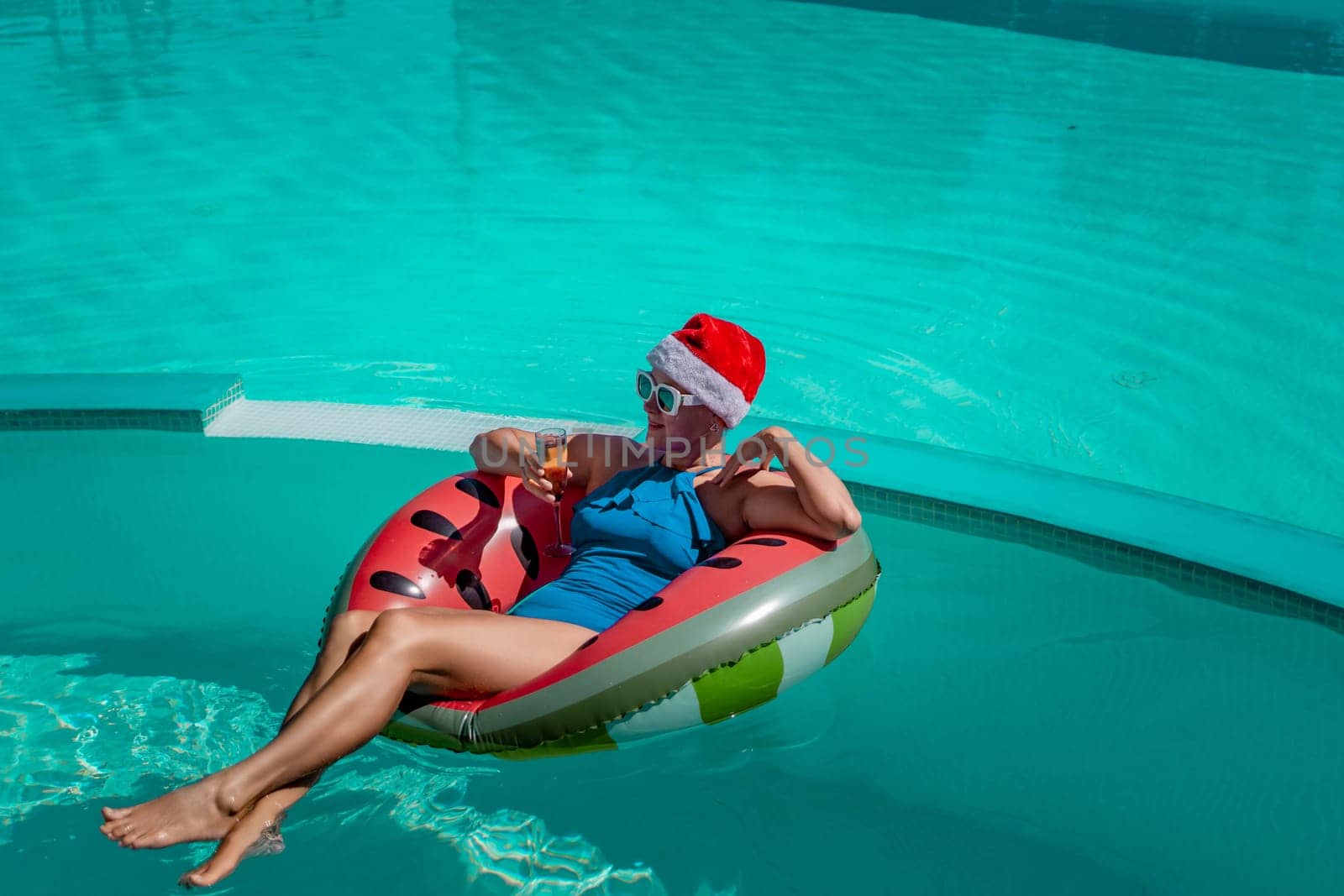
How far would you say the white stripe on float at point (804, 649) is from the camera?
2865 millimetres

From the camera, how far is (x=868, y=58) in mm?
10461

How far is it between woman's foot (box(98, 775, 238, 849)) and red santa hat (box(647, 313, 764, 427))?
1337 millimetres

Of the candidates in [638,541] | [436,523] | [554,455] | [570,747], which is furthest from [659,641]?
[436,523]

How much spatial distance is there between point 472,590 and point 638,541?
1.44ft

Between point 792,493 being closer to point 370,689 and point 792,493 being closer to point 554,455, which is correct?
point 554,455

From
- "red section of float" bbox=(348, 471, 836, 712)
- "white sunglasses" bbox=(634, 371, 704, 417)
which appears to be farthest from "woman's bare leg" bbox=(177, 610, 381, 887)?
"white sunglasses" bbox=(634, 371, 704, 417)

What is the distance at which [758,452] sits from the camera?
10.3 ft

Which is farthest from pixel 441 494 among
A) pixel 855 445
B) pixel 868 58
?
pixel 868 58

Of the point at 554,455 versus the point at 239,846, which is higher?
the point at 554,455

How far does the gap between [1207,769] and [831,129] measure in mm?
6434

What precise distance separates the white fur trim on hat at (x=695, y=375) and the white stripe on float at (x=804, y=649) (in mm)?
571

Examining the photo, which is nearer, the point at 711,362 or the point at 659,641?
the point at 659,641

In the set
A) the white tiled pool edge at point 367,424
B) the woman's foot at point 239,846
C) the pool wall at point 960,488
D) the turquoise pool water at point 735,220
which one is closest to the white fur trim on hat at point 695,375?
the pool wall at point 960,488

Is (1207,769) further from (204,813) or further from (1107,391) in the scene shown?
(1107,391)
